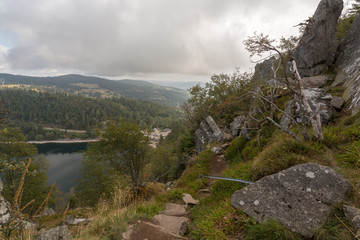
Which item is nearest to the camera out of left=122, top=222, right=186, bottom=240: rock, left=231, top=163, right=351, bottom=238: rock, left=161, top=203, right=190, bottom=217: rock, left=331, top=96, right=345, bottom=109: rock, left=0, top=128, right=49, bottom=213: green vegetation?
left=231, top=163, right=351, bottom=238: rock

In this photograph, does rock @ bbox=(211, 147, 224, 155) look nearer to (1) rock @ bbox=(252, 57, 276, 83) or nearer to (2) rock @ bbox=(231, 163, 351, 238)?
(1) rock @ bbox=(252, 57, 276, 83)

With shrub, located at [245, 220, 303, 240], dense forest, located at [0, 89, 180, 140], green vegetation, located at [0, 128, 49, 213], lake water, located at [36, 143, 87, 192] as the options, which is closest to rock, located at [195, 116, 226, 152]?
shrub, located at [245, 220, 303, 240]

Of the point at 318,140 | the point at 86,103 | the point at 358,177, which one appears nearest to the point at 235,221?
the point at 358,177

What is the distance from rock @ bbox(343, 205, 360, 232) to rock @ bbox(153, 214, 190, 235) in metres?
3.73

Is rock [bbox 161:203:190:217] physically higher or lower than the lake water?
higher

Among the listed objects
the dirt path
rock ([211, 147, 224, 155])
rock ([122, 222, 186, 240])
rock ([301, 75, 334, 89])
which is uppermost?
rock ([301, 75, 334, 89])

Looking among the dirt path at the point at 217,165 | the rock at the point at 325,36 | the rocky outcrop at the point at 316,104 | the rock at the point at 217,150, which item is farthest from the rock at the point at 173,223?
the rock at the point at 325,36

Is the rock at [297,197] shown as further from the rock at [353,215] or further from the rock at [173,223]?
the rock at [173,223]

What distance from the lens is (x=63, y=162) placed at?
92.5m

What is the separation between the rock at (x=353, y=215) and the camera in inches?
108

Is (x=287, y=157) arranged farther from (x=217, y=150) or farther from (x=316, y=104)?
(x=217, y=150)

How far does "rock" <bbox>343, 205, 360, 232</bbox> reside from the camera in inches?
108

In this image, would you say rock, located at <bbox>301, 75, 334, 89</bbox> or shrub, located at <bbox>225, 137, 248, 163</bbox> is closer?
shrub, located at <bbox>225, 137, 248, 163</bbox>

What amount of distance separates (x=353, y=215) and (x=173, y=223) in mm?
4396
